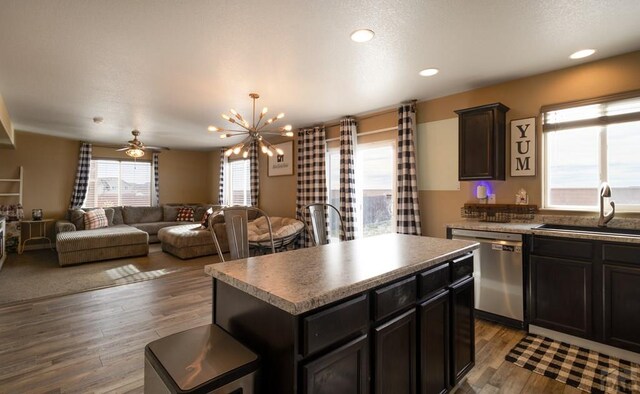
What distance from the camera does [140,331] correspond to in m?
2.70

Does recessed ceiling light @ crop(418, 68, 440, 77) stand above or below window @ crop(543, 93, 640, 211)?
above

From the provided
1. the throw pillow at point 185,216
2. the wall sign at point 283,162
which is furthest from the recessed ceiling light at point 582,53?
the throw pillow at point 185,216

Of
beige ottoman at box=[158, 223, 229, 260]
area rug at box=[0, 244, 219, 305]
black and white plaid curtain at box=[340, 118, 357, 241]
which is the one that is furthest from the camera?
beige ottoman at box=[158, 223, 229, 260]

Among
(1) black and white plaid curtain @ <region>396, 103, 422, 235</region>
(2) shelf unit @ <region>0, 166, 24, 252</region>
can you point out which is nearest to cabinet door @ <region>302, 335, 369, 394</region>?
(1) black and white plaid curtain @ <region>396, 103, 422, 235</region>

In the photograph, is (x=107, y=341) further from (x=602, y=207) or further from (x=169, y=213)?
(x=169, y=213)

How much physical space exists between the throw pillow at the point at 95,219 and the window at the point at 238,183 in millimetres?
2751

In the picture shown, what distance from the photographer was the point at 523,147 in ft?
10.5

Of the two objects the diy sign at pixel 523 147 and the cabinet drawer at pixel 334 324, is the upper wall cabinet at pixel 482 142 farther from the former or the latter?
the cabinet drawer at pixel 334 324

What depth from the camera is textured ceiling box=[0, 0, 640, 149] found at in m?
2.03

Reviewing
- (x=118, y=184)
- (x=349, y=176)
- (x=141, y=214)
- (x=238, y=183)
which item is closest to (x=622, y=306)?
(x=349, y=176)

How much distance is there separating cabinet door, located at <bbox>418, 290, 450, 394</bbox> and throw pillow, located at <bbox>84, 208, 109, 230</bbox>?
7004 mm

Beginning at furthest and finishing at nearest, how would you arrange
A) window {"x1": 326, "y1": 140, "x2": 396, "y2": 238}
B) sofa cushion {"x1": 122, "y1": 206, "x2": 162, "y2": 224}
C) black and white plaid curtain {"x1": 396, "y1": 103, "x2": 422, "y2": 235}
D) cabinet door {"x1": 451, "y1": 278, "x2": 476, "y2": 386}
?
sofa cushion {"x1": 122, "y1": 206, "x2": 162, "y2": 224} < window {"x1": 326, "y1": 140, "x2": 396, "y2": 238} < black and white plaid curtain {"x1": 396, "y1": 103, "x2": 422, "y2": 235} < cabinet door {"x1": 451, "y1": 278, "x2": 476, "y2": 386}

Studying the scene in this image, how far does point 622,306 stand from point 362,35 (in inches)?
113

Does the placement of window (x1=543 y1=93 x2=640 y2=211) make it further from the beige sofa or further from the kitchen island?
the beige sofa
